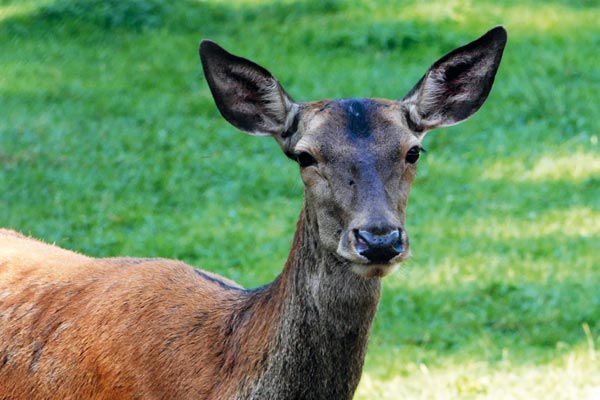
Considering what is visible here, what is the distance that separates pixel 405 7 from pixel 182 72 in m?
2.92

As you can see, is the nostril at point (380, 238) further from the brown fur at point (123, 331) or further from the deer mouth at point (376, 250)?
the brown fur at point (123, 331)

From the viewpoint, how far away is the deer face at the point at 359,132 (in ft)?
14.4

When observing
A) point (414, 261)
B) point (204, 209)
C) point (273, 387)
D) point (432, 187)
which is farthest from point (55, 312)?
point (432, 187)

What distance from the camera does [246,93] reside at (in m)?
5.07

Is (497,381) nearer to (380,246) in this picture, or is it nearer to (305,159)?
(305,159)

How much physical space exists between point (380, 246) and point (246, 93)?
110 centimetres

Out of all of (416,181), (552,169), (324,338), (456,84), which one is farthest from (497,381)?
(552,169)

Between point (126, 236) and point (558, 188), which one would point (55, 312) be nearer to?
point (126, 236)

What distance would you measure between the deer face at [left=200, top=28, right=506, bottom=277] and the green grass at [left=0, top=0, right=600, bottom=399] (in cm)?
209

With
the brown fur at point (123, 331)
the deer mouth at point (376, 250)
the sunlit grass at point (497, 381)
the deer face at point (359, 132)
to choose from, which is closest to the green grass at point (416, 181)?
the sunlit grass at point (497, 381)

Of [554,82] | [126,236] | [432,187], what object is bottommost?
[126,236]

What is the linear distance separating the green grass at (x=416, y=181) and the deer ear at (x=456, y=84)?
6.44 ft

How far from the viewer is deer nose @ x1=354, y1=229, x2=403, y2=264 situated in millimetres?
4281

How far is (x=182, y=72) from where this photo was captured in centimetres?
1348
